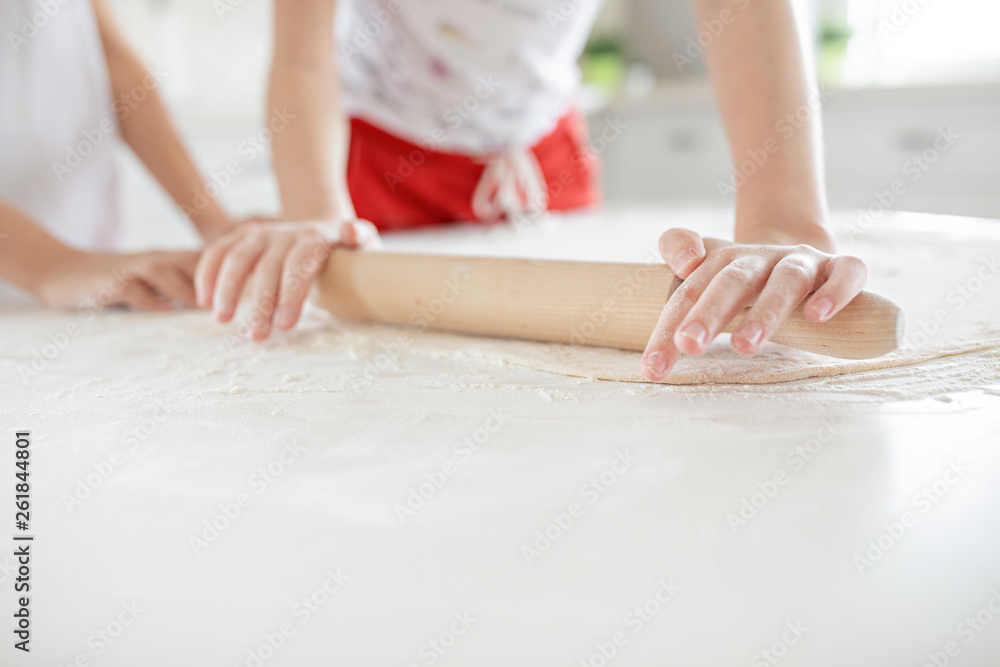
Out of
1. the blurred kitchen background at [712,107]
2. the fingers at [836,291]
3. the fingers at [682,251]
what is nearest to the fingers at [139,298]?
the fingers at [682,251]

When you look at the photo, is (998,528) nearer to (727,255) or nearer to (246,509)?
(727,255)

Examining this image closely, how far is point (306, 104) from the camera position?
102 cm

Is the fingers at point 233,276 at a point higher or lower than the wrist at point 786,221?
lower

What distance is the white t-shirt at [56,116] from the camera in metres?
1.17

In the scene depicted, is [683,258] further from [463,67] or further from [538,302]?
[463,67]

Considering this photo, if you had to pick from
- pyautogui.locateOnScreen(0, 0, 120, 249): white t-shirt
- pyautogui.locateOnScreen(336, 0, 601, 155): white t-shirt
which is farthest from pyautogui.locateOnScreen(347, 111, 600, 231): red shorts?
pyautogui.locateOnScreen(0, 0, 120, 249): white t-shirt

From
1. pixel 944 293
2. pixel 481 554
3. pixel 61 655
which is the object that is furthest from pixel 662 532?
pixel 944 293

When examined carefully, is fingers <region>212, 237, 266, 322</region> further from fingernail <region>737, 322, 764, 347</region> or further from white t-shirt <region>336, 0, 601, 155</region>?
white t-shirt <region>336, 0, 601, 155</region>

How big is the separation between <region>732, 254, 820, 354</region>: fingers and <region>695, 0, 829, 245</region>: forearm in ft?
0.56

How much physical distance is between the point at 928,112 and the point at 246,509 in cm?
278

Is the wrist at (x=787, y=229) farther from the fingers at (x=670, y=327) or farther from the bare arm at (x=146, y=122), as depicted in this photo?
the bare arm at (x=146, y=122)

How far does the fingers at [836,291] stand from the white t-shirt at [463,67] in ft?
2.97

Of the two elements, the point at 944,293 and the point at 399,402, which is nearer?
the point at 399,402

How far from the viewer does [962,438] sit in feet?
1.36
